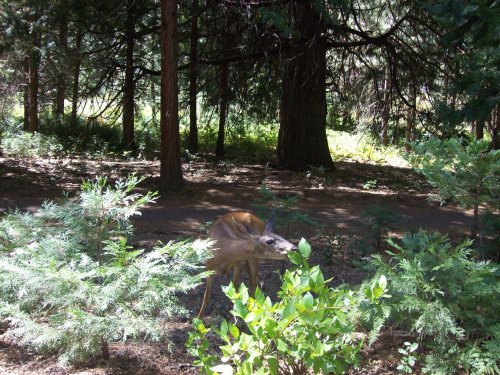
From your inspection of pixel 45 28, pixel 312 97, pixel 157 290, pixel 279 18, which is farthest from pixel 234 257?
pixel 45 28

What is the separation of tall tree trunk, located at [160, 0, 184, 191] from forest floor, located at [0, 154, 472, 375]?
495mm

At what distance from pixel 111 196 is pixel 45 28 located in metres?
14.0

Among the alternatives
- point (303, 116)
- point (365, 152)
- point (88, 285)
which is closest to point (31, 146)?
point (303, 116)

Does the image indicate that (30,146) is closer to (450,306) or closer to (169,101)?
(169,101)

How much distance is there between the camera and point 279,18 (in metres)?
11.4

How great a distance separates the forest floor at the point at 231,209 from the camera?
483 cm

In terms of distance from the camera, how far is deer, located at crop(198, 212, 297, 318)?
4770 millimetres

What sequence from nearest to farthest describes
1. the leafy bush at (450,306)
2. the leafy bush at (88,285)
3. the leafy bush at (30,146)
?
1. the leafy bush at (88,285)
2. the leafy bush at (450,306)
3. the leafy bush at (30,146)

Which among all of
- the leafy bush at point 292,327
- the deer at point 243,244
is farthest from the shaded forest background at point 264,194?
the deer at point 243,244

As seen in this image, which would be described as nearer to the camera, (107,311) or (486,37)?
(107,311)

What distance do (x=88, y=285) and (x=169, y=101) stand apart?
29.7ft

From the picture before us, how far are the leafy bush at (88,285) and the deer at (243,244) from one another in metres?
0.62

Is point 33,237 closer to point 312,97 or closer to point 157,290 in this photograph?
point 157,290

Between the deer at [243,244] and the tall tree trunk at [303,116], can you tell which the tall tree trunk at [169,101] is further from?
the deer at [243,244]
